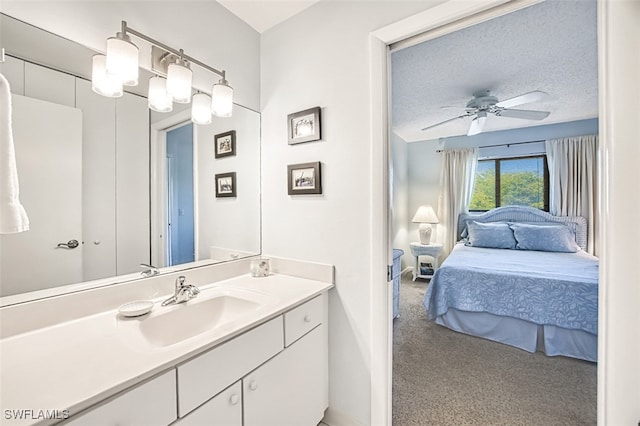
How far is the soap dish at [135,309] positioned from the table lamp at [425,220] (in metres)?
4.13

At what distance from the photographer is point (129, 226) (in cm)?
127

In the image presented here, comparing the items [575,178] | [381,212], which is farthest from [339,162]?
[575,178]

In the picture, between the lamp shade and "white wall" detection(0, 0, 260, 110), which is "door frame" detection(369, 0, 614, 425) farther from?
the lamp shade

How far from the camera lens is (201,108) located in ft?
4.98

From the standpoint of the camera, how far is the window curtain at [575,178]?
3.52 metres

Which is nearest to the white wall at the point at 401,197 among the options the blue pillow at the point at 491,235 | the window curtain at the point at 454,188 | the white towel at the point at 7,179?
the window curtain at the point at 454,188

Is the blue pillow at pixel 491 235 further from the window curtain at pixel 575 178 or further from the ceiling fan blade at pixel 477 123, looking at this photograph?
the ceiling fan blade at pixel 477 123

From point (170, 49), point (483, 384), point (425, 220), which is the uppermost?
point (170, 49)

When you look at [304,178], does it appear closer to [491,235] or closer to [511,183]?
[491,235]

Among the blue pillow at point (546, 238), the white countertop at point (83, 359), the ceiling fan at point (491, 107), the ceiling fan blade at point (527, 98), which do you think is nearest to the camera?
→ the white countertop at point (83, 359)

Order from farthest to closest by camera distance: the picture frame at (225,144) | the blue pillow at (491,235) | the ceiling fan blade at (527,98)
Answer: the blue pillow at (491,235) → the ceiling fan blade at (527,98) → the picture frame at (225,144)

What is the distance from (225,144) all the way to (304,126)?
530 mm

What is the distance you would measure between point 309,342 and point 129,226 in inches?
40.7
